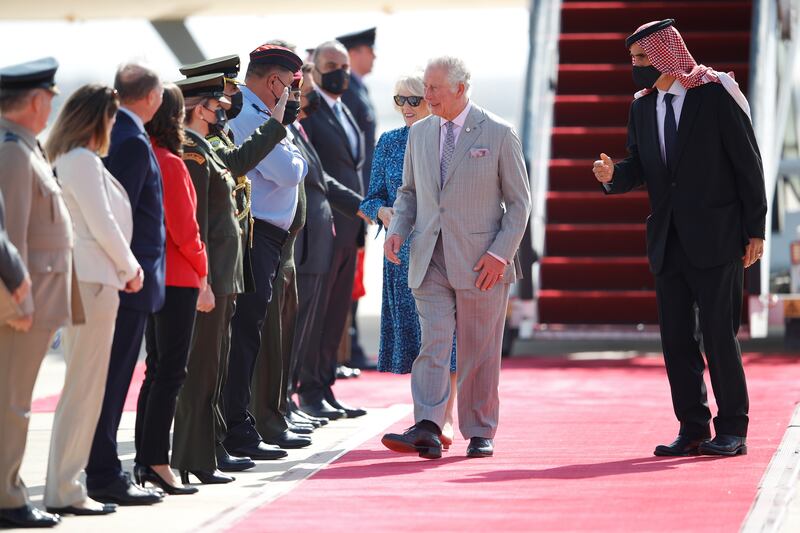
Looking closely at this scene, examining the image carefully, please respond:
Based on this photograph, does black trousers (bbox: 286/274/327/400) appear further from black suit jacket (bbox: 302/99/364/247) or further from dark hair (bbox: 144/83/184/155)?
dark hair (bbox: 144/83/184/155)

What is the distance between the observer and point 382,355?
6.77 meters

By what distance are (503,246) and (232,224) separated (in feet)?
3.66

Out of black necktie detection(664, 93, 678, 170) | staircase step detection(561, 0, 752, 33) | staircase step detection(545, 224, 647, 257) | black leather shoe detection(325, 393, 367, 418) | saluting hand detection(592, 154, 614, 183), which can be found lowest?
black leather shoe detection(325, 393, 367, 418)

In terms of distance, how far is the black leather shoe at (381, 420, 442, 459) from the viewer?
6.10m

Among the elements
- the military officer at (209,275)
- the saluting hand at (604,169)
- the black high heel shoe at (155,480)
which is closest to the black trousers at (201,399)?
the military officer at (209,275)

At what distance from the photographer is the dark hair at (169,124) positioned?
5.19 m

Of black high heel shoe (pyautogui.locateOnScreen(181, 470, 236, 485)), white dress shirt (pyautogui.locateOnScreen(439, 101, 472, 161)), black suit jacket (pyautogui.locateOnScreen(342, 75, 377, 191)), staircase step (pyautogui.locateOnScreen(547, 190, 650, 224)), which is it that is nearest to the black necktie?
white dress shirt (pyautogui.locateOnScreen(439, 101, 472, 161))

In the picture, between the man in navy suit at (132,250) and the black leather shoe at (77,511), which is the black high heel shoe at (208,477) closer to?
the man in navy suit at (132,250)

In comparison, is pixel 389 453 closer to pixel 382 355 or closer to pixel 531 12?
pixel 382 355

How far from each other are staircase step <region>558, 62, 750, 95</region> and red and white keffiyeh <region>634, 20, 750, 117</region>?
19.5 ft

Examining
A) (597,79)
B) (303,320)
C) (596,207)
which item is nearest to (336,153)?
(303,320)

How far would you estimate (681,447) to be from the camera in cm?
612

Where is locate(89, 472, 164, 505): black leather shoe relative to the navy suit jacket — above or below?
below

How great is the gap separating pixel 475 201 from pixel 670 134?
784mm
